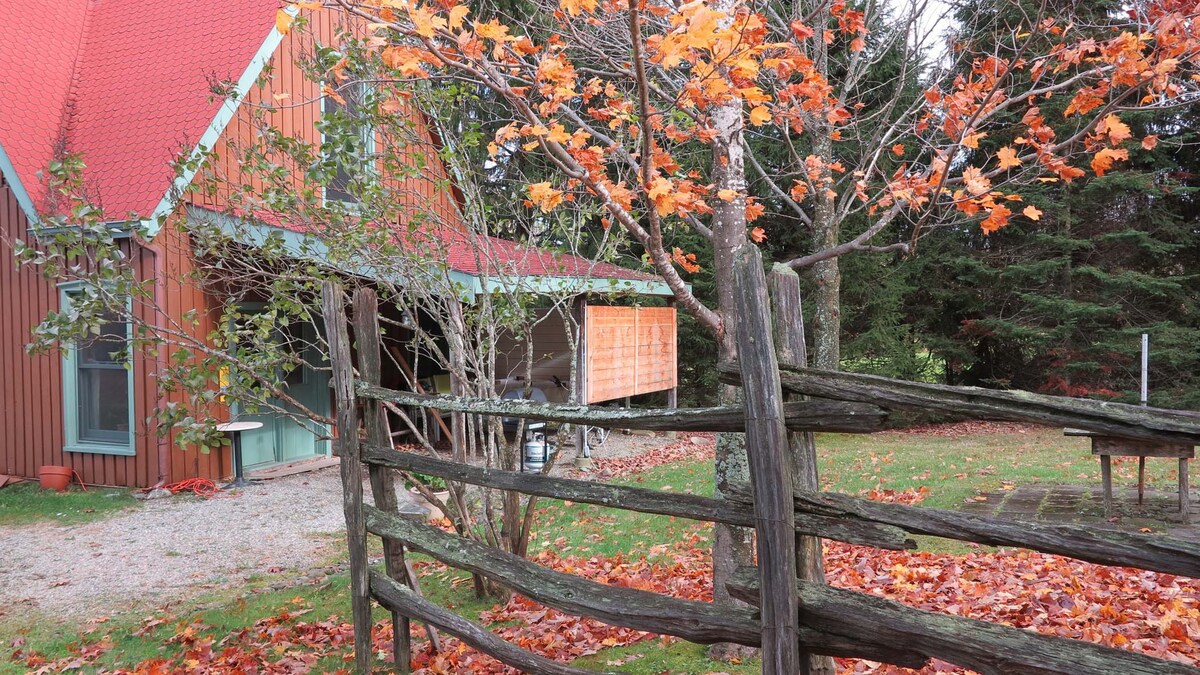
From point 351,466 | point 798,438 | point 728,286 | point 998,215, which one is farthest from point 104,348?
point 998,215

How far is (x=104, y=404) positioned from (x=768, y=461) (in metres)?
10.9

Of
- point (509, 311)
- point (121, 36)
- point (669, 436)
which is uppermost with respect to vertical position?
point (121, 36)

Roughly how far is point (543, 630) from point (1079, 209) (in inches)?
666

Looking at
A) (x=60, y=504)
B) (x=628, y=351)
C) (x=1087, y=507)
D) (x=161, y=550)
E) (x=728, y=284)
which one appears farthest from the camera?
(x=628, y=351)

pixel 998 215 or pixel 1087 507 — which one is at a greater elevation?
pixel 998 215

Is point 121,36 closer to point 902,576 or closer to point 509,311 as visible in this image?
point 509,311

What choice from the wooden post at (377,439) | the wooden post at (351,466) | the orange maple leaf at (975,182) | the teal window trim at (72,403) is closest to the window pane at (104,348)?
the teal window trim at (72,403)

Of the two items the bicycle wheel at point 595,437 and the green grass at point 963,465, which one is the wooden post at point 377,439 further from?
the bicycle wheel at point 595,437

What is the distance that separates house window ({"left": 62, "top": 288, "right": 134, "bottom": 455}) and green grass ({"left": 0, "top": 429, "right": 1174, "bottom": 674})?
85 cm

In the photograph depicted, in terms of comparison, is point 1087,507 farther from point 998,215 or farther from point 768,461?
point 768,461

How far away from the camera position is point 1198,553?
2.28 m

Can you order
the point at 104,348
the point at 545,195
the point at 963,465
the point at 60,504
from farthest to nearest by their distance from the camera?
the point at 963,465
the point at 104,348
the point at 60,504
the point at 545,195

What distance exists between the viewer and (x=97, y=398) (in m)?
11.2

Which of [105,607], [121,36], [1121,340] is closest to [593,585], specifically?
[105,607]
